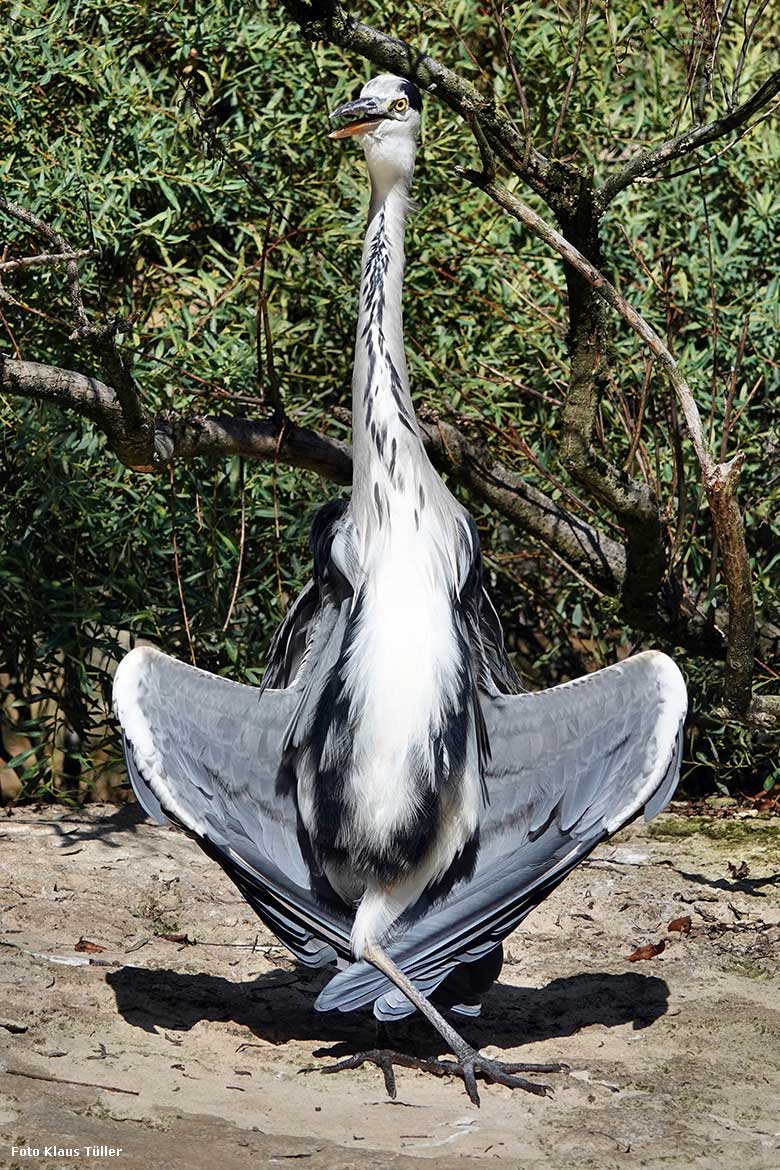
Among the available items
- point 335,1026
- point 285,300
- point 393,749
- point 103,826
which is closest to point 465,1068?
point 335,1026

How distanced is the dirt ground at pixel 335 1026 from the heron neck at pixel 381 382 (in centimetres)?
145

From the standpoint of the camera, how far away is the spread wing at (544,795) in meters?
3.92

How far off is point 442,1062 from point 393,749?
2.57 ft

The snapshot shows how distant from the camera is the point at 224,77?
6043 millimetres

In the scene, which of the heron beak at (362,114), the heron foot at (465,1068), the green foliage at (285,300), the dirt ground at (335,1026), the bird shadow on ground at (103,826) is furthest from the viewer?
the green foliage at (285,300)

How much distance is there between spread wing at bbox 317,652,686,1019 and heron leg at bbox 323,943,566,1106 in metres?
0.04

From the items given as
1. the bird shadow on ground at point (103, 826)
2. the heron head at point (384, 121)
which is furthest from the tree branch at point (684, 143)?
the bird shadow on ground at point (103, 826)

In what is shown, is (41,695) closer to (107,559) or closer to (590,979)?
(107,559)

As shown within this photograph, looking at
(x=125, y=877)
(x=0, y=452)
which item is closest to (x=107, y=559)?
(x=0, y=452)

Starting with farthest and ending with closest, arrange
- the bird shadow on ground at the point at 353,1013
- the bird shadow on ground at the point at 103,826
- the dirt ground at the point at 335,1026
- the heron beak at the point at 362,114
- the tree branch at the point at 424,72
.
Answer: the bird shadow on ground at the point at 103,826 → the heron beak at the point at 362,114 → the tree branch at the point at 424,72 → the bird shadow on ground at the point at 353,1013 → the dirt ground at the point at 335,1026

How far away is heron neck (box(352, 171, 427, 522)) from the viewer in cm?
417

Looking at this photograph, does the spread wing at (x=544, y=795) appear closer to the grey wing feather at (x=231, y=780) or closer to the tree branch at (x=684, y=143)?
the grey wing feather at (x=231, y=780)

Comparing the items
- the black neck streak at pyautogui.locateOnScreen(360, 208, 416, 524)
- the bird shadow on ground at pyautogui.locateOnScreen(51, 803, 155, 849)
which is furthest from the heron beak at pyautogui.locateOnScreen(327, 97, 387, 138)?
the bird shadow on ground at pyautogui.locateOnScreen(51, 803, 155, 849)

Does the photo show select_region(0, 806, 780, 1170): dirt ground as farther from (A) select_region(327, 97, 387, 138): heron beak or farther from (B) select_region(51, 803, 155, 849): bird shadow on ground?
(A) select_region(327, 97, 387, 138): heron beak
